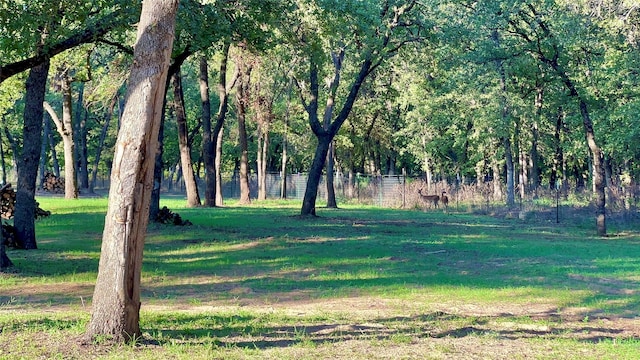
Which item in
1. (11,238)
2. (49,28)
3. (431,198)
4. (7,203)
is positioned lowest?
(11,238)

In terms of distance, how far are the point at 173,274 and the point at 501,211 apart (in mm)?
25284

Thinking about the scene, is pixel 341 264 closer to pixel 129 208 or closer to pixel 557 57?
pixel 129 208

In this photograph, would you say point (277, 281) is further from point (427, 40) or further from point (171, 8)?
point (427, 40)

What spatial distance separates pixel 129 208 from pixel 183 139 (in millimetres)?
25253

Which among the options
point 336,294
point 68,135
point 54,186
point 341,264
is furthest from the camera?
point 54,186

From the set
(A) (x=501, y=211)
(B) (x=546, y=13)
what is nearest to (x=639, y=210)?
(A) (x=501, y=211)

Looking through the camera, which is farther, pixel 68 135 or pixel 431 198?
pixel 431 198

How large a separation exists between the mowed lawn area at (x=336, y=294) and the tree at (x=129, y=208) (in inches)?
12.5

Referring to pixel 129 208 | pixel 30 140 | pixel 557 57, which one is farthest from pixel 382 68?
pixel 129 208

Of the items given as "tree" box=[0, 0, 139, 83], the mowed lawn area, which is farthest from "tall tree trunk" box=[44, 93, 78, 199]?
"tree" box=[0, 0, 139, 83]

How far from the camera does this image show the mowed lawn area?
777 cm

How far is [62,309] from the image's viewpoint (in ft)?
35.1

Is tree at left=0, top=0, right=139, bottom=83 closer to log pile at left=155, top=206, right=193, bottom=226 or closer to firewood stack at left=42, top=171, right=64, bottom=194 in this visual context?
log pile at left=155, top=206, right=193, bottom=226

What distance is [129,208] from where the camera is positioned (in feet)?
23.5
